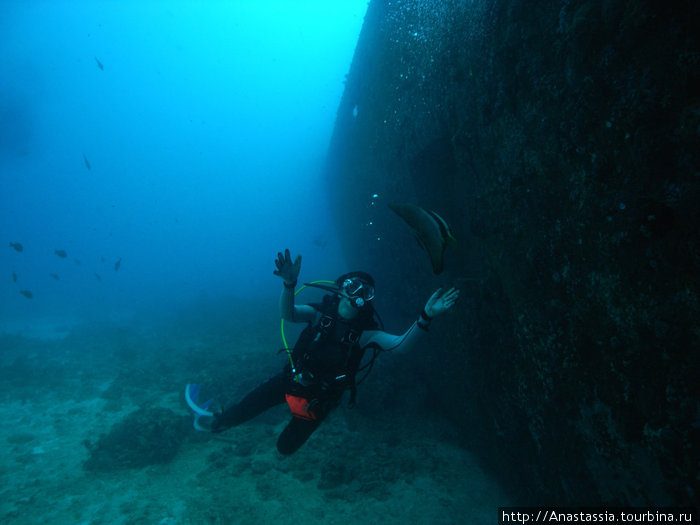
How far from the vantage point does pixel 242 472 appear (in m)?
5.04

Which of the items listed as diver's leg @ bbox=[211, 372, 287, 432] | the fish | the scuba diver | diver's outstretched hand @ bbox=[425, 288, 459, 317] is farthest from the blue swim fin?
the fish

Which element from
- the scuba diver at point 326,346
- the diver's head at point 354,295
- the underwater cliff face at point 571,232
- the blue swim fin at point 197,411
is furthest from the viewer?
the blue swim fin at point 197,411

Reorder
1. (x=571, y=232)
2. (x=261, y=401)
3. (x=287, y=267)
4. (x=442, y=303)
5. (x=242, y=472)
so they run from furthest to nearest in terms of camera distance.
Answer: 1. (x=242, y=472)
2. (x=261, y=401)
3. (x=287, y=267)
4. (x=442, y=303)
5. (x=571, y=232)

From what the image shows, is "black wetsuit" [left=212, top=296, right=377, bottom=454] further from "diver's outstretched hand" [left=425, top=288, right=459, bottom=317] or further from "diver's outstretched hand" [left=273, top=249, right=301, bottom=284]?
"diver's outstretched hand" [left=425, top=288, right=459, bottom=317]

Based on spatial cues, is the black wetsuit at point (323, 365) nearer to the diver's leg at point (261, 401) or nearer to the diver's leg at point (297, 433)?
the diver's leg at point (297, 433)

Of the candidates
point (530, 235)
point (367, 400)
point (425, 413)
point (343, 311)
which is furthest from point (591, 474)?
point (367, 400)

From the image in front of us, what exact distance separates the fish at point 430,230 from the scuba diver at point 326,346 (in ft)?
5.09

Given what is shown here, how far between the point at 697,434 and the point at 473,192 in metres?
2.61

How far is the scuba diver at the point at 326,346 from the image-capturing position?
13.2ft

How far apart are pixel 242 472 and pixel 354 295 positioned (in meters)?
3.56

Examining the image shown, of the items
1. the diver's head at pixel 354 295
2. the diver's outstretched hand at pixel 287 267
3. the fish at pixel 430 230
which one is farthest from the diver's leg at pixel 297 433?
the fish at pixel 430 230

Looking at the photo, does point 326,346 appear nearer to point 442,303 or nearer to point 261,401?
point 261,401

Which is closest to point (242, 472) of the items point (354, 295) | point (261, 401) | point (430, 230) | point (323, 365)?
point (261, 401)

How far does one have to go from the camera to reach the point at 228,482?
4.80 m
